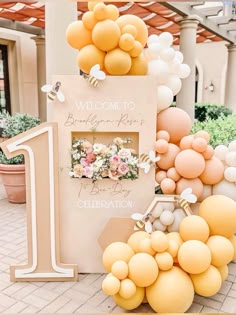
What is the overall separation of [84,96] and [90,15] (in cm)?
63

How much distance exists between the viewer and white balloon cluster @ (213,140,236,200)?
2.85m

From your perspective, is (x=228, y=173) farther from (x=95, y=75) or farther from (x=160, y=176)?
(x=95, y=75)

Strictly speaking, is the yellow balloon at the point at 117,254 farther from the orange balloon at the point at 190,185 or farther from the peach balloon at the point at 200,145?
the peach balloon at the point at 200,145

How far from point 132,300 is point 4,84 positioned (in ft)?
25.2

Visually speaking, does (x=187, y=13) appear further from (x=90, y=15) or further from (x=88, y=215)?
(x=88, y=215)

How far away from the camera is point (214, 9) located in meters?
8.55

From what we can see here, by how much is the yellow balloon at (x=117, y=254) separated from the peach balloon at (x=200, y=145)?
37.1 inches

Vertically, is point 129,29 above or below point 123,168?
above

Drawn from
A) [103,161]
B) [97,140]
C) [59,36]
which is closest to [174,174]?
[103,161]

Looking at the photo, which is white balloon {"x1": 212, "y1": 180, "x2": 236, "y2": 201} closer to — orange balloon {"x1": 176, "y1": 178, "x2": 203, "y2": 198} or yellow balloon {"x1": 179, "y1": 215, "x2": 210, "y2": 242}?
orange balloon {"x1": 176, "y1": 178, "x2": 203, "y2": 198}

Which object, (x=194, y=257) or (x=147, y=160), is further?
(x=147, y=160)

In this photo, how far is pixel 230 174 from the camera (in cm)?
284

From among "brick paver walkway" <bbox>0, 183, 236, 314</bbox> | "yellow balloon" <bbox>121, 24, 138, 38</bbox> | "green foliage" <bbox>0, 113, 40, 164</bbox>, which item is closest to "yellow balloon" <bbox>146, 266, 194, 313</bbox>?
"brick paver walkway" <bbox>0, 183, 236, 314</bbox>

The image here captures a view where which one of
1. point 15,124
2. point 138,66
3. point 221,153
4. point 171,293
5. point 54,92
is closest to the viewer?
point 171,293
